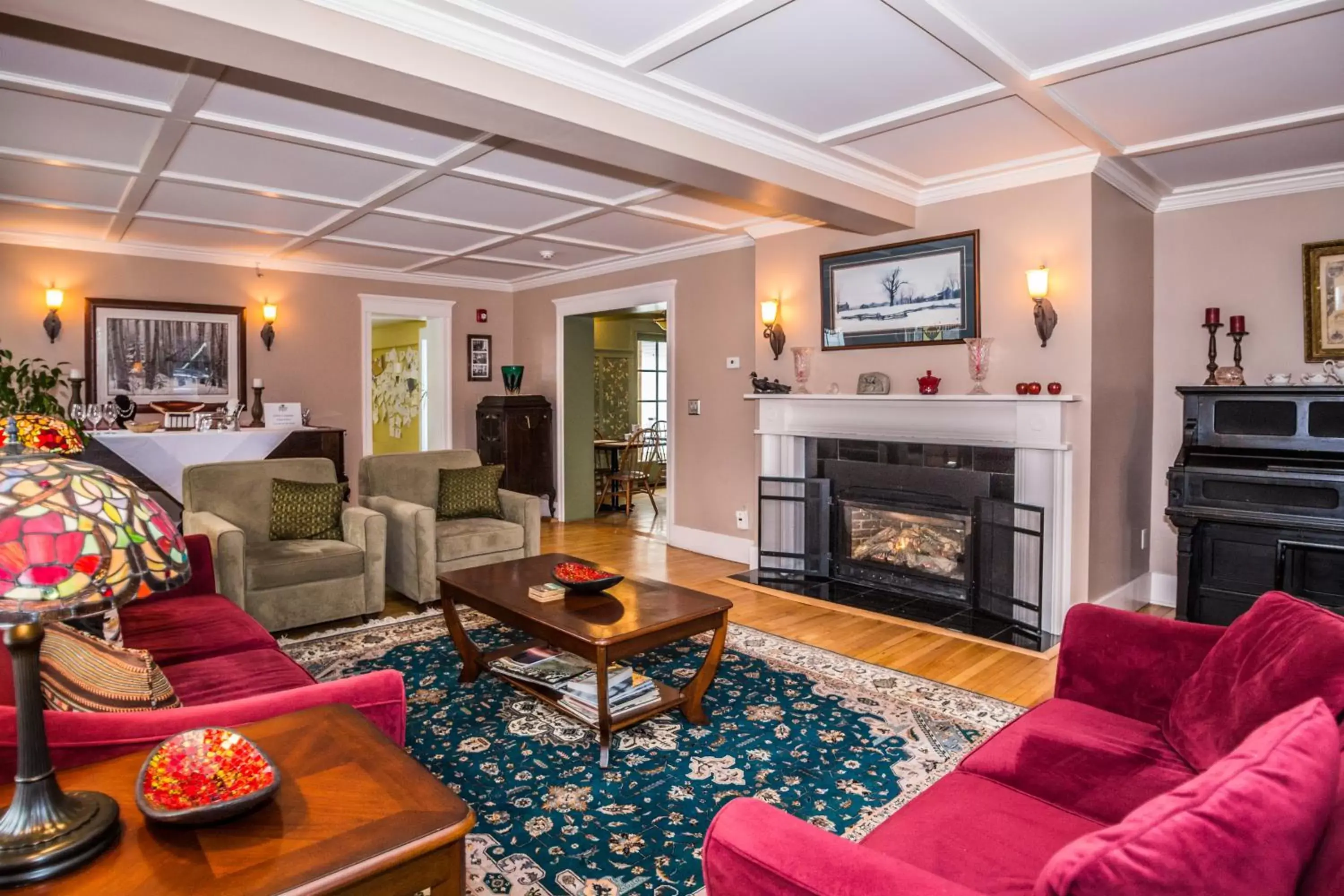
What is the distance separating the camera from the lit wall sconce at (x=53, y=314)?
5926mm

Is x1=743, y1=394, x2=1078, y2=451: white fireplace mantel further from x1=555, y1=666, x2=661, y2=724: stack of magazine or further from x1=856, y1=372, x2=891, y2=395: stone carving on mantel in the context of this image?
x1=555, y1=666, x2=661, y2=724: stack of magazine

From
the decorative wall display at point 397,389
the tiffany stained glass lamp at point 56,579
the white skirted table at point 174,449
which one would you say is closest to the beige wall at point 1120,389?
the tiffany stained glass lamp at point 56,579

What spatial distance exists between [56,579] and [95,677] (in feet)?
3.24

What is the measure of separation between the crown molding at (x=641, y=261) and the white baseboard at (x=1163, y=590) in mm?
3517

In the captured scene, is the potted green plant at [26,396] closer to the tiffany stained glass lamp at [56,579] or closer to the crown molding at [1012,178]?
the tiffany stained glass lamp at [56,579]

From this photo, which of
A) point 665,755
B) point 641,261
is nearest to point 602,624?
point 665,755

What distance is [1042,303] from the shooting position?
4.17 meters

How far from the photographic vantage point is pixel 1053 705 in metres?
2.17

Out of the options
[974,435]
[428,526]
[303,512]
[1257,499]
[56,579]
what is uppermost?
[974,435]

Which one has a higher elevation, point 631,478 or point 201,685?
point 631,478

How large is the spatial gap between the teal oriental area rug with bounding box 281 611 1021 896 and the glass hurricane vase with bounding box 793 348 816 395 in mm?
2024

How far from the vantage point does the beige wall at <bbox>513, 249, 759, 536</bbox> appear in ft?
19.9

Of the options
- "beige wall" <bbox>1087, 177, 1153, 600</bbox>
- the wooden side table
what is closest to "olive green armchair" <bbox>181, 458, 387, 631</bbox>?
the wooden side table

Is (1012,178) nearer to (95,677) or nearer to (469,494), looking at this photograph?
(469,494)
